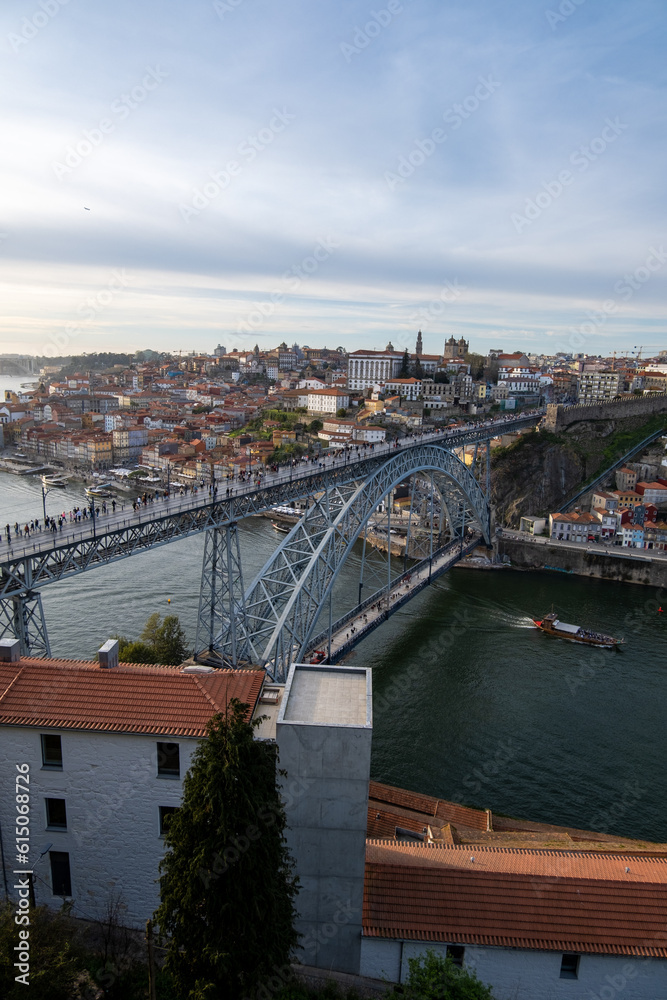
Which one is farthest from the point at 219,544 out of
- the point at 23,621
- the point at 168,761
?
the point at 168,761

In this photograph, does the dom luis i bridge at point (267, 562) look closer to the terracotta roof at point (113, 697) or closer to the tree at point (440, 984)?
the terracotta roof at point (113, 697)

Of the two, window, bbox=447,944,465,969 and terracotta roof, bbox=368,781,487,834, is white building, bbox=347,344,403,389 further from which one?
window, bbox=447,944,465,969

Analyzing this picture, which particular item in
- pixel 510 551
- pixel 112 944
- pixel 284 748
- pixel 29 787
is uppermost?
pixel 284 748

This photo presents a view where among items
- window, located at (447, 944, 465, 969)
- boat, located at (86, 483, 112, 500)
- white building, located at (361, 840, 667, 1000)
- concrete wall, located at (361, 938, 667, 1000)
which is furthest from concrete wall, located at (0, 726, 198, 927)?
boat, located at (86, 483, 112, 500)

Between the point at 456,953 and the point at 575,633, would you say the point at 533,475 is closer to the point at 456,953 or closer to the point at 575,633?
the point at 575,633

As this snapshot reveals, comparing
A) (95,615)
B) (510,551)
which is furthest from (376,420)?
(95,615)

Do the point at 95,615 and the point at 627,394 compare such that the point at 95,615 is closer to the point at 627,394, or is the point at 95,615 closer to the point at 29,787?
the point at 29,787
